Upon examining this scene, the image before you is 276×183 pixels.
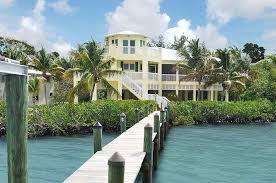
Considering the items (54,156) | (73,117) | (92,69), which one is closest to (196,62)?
(92,69)

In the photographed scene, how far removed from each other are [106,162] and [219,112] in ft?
89.4

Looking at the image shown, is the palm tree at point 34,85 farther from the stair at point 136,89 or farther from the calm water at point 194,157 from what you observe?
the calm water at point 194,157

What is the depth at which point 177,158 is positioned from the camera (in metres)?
21.0

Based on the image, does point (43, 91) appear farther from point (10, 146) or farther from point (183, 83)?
point (10, 146)

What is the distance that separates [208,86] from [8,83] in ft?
124

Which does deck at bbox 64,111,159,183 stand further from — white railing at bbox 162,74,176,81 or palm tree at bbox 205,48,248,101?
palm tree at bbox 205,48,248,101

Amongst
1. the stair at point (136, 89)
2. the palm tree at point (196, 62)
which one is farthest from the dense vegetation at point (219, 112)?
the palm tree at point (196, 62)

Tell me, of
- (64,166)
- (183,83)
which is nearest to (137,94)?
(183,83)

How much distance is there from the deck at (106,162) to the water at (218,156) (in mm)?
1806

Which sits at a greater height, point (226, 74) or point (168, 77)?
point (226, 74)

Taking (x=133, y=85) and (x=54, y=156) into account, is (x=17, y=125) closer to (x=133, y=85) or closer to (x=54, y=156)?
(x=54, y=156)

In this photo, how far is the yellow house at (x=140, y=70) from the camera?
129 feet

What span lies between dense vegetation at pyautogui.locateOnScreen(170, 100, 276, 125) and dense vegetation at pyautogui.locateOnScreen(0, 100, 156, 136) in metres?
5.92

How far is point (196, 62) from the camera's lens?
4272 centimetres
